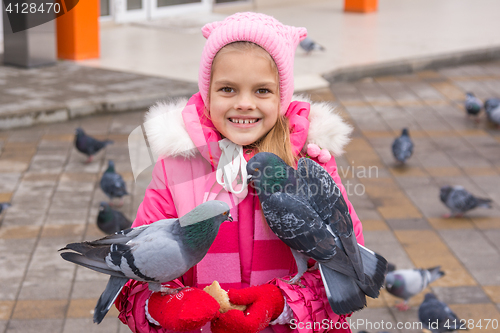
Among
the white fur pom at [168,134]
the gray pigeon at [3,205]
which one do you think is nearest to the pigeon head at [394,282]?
the white fur pom at [168,134]

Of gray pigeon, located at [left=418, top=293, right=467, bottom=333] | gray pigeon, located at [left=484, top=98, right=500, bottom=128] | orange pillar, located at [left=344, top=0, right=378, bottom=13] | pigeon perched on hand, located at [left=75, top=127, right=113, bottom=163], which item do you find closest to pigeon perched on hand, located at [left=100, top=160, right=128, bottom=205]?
pigeon perched on hand, located at [left=75, top=127, right=113, bottom=163]

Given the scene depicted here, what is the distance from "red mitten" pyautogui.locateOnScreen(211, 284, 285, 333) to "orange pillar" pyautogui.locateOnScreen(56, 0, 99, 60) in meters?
8.01

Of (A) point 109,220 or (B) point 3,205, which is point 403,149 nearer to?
(A) point 109,220

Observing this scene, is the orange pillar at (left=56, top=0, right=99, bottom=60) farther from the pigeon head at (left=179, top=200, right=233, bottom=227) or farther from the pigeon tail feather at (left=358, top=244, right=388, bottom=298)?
the pigeon tail feather at (left=358, top=244, right=388, bottom=298)

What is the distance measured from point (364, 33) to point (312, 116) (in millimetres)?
10479

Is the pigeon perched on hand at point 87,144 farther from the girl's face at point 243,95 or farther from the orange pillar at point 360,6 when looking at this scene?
the orange pillar at point 360,6

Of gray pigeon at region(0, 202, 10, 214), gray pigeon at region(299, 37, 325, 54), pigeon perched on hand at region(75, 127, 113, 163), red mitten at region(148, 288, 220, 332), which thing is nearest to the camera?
red mitten at region(148, 288, 220, 332)

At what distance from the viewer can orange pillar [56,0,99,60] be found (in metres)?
8.84

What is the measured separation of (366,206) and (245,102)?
363 centimetres

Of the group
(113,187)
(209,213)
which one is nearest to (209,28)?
(209,213)

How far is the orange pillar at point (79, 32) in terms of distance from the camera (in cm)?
884

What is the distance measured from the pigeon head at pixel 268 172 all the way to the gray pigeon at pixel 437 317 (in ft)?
6.80

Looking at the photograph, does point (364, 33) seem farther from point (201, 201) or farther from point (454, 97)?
point (201, 201)

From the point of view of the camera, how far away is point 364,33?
39.2 feet
